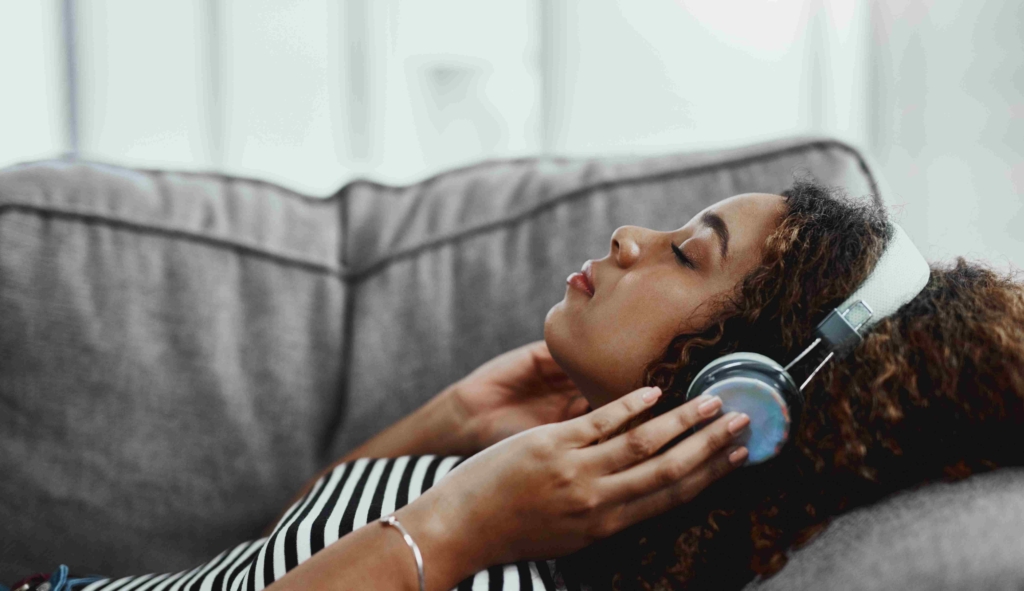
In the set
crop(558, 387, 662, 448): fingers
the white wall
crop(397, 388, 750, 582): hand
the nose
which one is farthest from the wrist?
the white wall

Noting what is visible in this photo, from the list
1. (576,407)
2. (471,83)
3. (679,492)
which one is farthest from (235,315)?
(471,83)

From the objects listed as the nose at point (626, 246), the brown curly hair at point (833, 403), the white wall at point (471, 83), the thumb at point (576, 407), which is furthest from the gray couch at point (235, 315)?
the white wall at point (471, 83)

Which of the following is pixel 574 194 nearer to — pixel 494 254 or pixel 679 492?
pixel 494 254

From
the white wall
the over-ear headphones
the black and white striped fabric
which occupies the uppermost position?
the white wall

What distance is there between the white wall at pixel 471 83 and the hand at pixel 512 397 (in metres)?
0.94

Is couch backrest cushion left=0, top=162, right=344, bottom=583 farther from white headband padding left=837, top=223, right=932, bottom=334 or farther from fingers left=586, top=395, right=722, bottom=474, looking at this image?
white headband padding left=837, top=223, right=932, bottom=334

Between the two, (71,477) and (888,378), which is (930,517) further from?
(71,477)

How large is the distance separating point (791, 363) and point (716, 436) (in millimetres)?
118

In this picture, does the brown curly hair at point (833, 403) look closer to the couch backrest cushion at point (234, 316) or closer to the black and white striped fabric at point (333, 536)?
the black and white striped fabric at point (333, 536)

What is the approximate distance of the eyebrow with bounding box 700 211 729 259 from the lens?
90cm

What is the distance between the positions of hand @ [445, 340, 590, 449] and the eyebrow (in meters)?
0.34

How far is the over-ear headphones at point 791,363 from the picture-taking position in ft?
2.41

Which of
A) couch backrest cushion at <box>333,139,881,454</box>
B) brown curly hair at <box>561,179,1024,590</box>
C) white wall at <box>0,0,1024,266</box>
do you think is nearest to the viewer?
brown curly hair at <box>561,179,1024,590</box>

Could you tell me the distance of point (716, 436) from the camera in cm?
74
